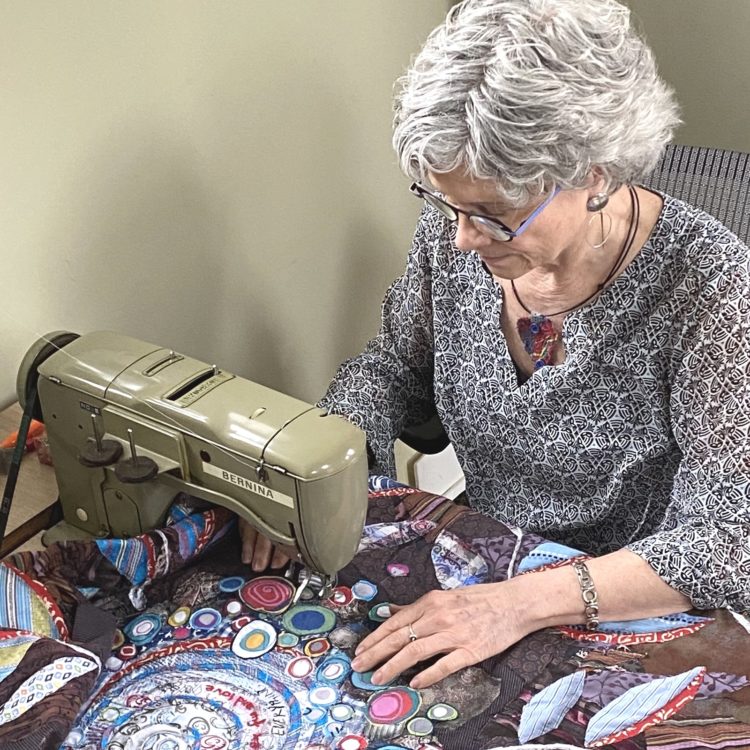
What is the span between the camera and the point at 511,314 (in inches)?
60.2

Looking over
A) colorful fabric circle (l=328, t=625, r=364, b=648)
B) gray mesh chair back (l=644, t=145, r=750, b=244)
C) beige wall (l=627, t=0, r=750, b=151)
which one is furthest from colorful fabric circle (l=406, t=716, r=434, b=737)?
beige wall (l=627, t=0, r=750, b=151)

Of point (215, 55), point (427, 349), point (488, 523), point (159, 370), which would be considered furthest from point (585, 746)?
point (215, 55)

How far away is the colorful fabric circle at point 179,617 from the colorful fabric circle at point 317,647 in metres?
0.15

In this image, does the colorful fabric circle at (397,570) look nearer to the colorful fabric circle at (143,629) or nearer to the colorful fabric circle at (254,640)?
the colorful fabric circle at (254,640)

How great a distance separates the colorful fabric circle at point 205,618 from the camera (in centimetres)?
119

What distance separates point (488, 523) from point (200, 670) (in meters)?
0.40

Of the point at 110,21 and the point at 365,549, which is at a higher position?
the point at 110,21

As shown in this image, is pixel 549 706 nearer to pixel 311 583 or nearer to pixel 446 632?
pixel 446 632

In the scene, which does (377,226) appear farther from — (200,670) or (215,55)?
(200,670)

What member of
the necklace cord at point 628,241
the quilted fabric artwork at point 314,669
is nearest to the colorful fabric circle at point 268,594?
the quilted fabric artwork at point 314,669

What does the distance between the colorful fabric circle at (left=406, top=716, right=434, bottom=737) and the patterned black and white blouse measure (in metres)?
0.35

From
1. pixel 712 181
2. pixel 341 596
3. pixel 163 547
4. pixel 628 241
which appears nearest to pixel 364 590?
pixel 341 596

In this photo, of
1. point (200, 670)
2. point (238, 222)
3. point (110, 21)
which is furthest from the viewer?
point (238, 222)

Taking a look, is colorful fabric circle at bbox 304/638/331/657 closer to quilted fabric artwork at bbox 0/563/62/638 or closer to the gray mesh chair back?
quilted fabric artwork at bbox 0/563/62/638
